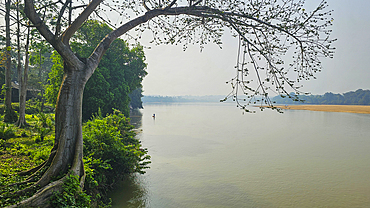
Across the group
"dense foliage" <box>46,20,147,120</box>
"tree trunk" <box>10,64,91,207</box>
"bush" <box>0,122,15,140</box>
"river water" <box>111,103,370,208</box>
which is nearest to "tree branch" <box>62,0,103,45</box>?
"tree trunk" <box>10,64,91,207</box>

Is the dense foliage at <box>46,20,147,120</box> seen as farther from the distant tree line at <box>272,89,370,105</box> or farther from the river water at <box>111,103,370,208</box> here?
the distant tree line at <box>272,89,370,105</box>

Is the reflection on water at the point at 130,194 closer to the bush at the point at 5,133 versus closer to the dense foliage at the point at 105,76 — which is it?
the bush at the point at 5,133

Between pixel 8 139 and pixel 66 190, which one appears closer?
pixel 66 190

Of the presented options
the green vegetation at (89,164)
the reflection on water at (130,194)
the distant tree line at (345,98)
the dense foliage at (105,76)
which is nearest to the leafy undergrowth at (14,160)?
the green vegetation at (89,164)

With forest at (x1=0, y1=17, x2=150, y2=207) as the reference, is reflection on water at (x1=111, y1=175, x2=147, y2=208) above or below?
below

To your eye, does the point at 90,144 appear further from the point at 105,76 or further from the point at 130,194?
the point at 105,76

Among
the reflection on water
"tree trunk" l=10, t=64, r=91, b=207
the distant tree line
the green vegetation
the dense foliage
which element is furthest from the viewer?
the distant tree line

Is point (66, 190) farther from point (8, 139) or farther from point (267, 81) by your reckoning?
point (8, 139)

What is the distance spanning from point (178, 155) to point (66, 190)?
8511 mm

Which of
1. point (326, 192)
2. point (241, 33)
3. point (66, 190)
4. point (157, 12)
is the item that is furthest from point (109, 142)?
point (326, 192)

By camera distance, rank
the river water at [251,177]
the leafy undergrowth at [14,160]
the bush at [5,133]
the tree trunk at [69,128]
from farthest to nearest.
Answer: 1. the bush at [5,133]
2. the river water at [251,177]
3. the tree trunk at [69,128]
4. the leafy undergrowth at [14,160]

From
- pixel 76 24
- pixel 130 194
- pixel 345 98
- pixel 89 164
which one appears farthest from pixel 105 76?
pixel 345 98

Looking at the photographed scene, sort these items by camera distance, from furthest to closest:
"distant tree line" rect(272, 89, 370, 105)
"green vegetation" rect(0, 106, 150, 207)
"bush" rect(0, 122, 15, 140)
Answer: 1. "distant tree line" rect(272, 89, 370, 105)
2. "bush" rect(0, 122, 15, 140)
3. "green vegetation" rect(0, 106, 150, 207)

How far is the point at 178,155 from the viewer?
12172mm
